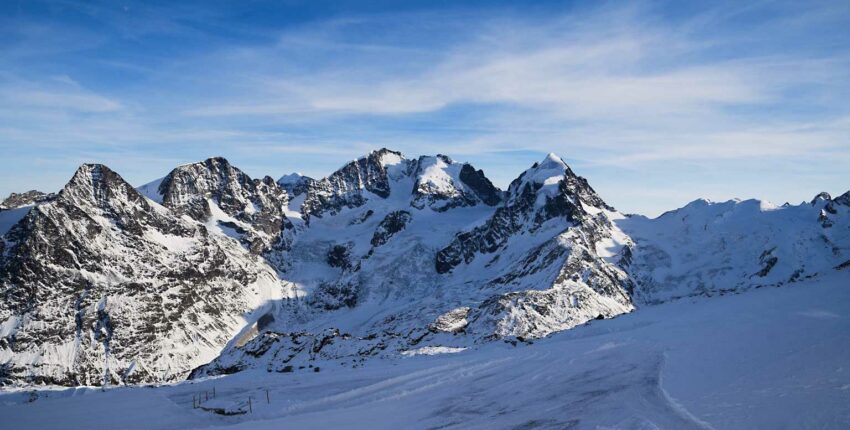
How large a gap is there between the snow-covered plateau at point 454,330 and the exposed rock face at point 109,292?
21.4 inches

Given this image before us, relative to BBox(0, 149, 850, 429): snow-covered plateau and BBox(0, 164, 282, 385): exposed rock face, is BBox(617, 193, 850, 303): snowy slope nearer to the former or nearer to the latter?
BBox(0, 149, 850, 429): snow-covered plateau

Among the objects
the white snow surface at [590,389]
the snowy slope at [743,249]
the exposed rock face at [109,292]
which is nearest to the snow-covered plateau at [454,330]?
the white snow surface at [590,389]

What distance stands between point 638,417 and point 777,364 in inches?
297

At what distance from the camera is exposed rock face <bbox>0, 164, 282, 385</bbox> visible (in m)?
145

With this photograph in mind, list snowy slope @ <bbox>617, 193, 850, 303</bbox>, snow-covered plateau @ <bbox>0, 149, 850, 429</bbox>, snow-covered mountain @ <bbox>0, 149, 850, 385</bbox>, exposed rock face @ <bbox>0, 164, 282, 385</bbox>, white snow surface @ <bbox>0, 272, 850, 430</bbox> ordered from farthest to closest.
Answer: snowy slope @ <bbox>617, 193, 850, 303</bbox> < exposed rock face @ <bbox>0, 164, 282, 385</bbox> < snow-covered mountain @ <bbox>0, 149, 850, 385</bbox> < snow-covered plateau @ <bbox>0, 149, 850, 429</bbox> < white snow surface @ <bbox>0, 272, 850, 430</bbox>

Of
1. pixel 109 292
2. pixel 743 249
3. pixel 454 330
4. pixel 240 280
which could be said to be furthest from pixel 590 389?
pixel 240 280

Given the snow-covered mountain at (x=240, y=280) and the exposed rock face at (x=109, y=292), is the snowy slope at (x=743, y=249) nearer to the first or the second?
the snow-covered mountain at (x=240, y=280)

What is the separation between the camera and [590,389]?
25.4m

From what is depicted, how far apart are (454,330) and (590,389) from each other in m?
71.9

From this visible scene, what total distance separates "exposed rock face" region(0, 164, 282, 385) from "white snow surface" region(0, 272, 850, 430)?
123m

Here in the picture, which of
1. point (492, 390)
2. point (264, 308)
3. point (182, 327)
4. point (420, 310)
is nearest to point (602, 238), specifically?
point (420, 310)

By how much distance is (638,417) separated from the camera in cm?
1923

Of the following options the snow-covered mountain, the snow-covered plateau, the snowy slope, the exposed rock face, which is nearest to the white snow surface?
the snow-covered plateau

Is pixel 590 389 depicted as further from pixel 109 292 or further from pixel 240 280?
pixel 240 280
